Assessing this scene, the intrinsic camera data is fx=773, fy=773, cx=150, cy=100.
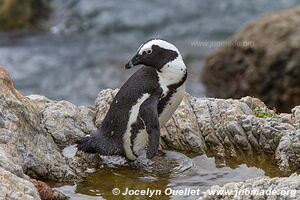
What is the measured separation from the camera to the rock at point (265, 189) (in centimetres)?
571

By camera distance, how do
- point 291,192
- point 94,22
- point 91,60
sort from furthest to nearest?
point 94,22 < point 91,60 < point 291,192

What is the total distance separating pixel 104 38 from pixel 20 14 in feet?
8.30

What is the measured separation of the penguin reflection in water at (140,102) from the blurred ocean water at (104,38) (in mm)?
9232

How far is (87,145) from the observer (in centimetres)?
773

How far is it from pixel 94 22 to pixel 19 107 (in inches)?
613

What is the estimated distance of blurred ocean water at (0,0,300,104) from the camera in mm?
18094

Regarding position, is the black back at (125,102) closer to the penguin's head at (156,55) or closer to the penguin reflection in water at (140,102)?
the penguin reflection in water at (140,102)

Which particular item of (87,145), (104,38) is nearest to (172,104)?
(87,145)

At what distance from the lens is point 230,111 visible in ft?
28.0

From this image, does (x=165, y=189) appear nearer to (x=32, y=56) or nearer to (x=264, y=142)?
(x=264, y=142)

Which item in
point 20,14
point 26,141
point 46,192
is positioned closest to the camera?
point 46,192

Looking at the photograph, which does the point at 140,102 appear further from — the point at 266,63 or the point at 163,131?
the point at 266,63

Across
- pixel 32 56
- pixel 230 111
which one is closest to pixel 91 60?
pixel 32 56

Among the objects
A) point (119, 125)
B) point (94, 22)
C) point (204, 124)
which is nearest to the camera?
point (119, 125)
